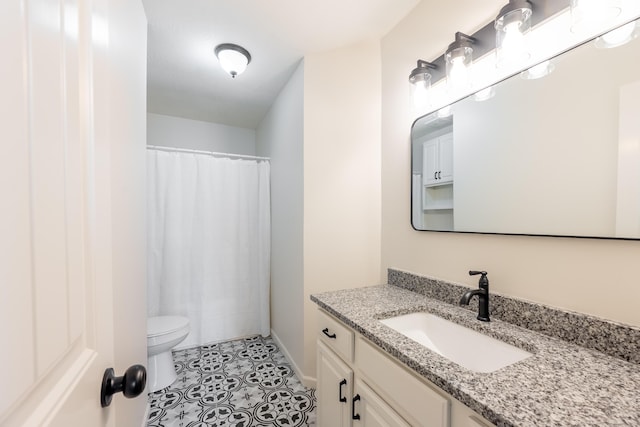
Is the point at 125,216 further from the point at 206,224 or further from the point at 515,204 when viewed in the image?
the point at 515,204

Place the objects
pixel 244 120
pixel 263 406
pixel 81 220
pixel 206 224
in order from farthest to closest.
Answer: pixel 244 120
pixel 206 224
pixel 263 406
pixel 81 220

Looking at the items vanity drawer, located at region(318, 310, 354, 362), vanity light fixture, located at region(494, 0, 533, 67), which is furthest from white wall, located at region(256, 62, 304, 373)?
vanity light fixture, located at region(494, 0, 533, 67)

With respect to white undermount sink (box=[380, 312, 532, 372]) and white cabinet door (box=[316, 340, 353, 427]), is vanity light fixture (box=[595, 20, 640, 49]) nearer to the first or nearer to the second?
white undermount sink (box=[380, 312, 532, 372])

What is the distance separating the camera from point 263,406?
66.1 inches

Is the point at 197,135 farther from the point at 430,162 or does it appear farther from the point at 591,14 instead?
the point at 591,14

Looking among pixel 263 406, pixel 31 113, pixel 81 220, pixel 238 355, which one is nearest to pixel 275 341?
pixel 238 355

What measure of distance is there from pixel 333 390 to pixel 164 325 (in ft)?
4.75

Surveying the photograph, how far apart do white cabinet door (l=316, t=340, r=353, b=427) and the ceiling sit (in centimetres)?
181

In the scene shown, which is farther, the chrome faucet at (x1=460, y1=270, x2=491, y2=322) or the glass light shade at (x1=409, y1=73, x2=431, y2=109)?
the glass light shade at (x1=409, y1=73, x2=431, y2=109)

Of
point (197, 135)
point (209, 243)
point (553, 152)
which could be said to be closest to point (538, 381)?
point (553, 152)

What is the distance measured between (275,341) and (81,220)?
2.43 metres

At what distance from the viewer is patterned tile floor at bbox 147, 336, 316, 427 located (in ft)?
5.16

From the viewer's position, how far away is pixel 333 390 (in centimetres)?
120

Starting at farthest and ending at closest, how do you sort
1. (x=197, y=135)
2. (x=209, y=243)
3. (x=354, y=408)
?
(x=197, y=135), (x=209, y=243), (x=354, y=408)
